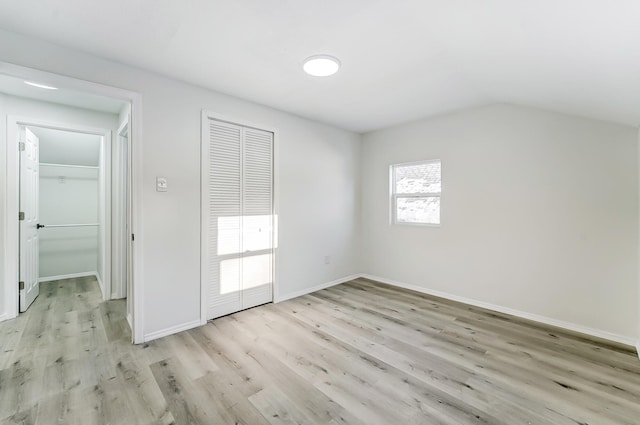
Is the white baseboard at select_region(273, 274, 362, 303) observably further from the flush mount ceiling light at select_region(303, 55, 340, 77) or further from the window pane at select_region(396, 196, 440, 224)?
the flush mount ceiling light at select_region(303, 55, 340, 77)

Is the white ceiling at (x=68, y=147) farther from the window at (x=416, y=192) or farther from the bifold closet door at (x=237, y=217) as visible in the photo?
the window at (x=416, y=192)

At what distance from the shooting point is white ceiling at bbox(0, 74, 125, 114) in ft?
8.55

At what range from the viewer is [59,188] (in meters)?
4.48

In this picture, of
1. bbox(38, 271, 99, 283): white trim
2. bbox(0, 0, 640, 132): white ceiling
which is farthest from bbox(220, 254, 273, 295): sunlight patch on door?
bbox(38, 271, 99, 283): white trim

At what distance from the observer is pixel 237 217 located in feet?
10.3

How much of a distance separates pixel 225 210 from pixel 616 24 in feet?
10.5

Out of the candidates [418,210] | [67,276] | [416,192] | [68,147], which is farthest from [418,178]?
[67,276]

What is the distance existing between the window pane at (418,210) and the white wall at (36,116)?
4210 mm

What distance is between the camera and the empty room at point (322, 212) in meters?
1.69

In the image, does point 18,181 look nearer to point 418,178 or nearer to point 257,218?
point 257,218

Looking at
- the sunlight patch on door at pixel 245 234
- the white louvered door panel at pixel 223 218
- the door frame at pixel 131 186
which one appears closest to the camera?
the door frame at pixel 131 186

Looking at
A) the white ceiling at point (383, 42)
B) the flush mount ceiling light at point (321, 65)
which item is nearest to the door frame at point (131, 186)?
the white ceiling at point (383, 42)

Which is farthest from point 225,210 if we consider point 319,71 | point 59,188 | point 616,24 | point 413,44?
point 59,188

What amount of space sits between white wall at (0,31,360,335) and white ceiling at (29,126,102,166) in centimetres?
214
